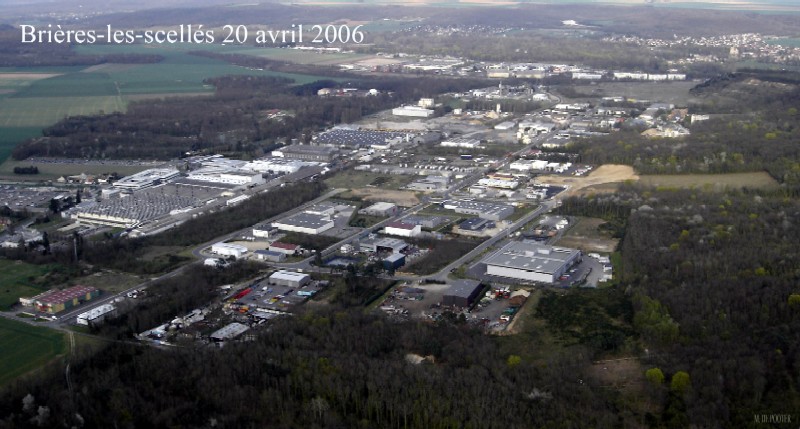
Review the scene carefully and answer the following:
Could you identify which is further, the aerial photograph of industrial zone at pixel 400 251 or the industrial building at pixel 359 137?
the industrial building at pixel 359 137

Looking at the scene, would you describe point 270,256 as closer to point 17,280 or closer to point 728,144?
Answer: point 17,280

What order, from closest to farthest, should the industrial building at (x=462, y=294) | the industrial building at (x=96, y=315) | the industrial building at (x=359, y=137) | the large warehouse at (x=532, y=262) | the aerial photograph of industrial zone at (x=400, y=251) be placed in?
the aerial photograph of industrial zone at (x=400, y=251) < the industrial building at (x=96, y=315) < the industrial building at (x=462, y=294) < the large warehouse at (x=532, y=262) < the industrial building at (x=359, y=137)

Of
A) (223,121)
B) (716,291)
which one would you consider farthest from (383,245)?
(223,121)

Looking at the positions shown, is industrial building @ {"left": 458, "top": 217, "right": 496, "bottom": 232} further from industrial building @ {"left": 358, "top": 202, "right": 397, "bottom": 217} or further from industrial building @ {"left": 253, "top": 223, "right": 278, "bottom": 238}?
Answer: industrial building @ {"left": 253, "top": 223, "right": 278, "bottom": 238}

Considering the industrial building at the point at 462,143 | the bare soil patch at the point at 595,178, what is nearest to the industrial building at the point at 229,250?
the bare soil patch at the point at 595,178

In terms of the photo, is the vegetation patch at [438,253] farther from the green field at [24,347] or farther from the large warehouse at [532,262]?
the green field at [24,347]
